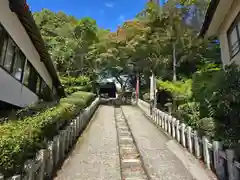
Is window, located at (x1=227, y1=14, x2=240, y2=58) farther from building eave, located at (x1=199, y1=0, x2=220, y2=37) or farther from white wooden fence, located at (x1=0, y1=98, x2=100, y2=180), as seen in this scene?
white wooden fence, located at (x1=0, y1=98, x2=100, y2=180)

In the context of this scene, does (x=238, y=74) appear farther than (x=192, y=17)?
No

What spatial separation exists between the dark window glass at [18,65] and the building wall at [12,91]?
0.28 meters

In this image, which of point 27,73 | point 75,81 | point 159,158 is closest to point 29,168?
point 159,158

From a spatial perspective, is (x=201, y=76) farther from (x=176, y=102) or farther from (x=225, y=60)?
(x=176, y=102)

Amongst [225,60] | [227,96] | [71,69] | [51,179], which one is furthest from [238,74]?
[71,69]

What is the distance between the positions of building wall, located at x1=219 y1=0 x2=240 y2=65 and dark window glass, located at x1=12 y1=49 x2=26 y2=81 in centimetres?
789

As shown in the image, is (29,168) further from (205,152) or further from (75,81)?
(75,81)

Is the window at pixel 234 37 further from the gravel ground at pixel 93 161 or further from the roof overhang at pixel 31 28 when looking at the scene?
the roof overhang at pixel 31 28

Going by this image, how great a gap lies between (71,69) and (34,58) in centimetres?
2124

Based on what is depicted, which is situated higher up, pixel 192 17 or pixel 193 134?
pixel 192 17

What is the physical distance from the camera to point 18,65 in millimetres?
8523

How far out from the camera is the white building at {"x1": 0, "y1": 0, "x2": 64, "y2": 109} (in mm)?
6879

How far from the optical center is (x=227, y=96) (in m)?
5.85

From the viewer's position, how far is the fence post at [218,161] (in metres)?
4.80
